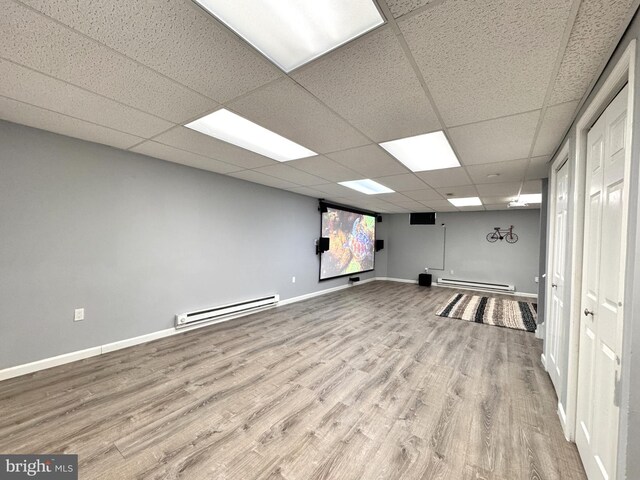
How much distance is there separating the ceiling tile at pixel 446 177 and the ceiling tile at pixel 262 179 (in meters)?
2.19

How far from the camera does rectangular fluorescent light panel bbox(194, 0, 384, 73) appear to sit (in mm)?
1131

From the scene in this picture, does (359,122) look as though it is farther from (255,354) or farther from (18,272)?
(18,272)

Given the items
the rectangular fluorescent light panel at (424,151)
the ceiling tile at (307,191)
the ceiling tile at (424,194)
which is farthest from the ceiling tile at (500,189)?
the ceiling tile at (307,191)

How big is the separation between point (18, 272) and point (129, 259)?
34.5 inches

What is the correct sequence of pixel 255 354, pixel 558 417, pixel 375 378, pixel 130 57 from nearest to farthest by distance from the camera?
pixel 130 57
pixel 558 417
pixel 375 378
pixel 255 354

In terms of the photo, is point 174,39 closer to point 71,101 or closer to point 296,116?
point 296,116

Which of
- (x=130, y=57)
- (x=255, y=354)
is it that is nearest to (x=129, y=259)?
(x=255, y=354)

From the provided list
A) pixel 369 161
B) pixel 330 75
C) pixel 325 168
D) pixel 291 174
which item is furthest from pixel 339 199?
pixel 330 75

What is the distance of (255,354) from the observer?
9.98 ft

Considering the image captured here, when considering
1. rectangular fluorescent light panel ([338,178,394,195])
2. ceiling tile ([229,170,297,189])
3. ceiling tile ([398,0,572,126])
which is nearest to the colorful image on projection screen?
rectangular fluorescent light panel ([338,178,394,195])

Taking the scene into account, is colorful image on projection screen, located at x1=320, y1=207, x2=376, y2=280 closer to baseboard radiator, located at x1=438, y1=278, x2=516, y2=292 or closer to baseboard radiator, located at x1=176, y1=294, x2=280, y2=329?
baseboard radiator, located at x1=176, y1=294, x2=280, y2=329

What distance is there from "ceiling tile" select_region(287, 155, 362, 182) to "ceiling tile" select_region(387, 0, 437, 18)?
1.92 meters

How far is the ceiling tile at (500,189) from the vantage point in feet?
13.6

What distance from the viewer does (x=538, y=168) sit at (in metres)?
3.27
